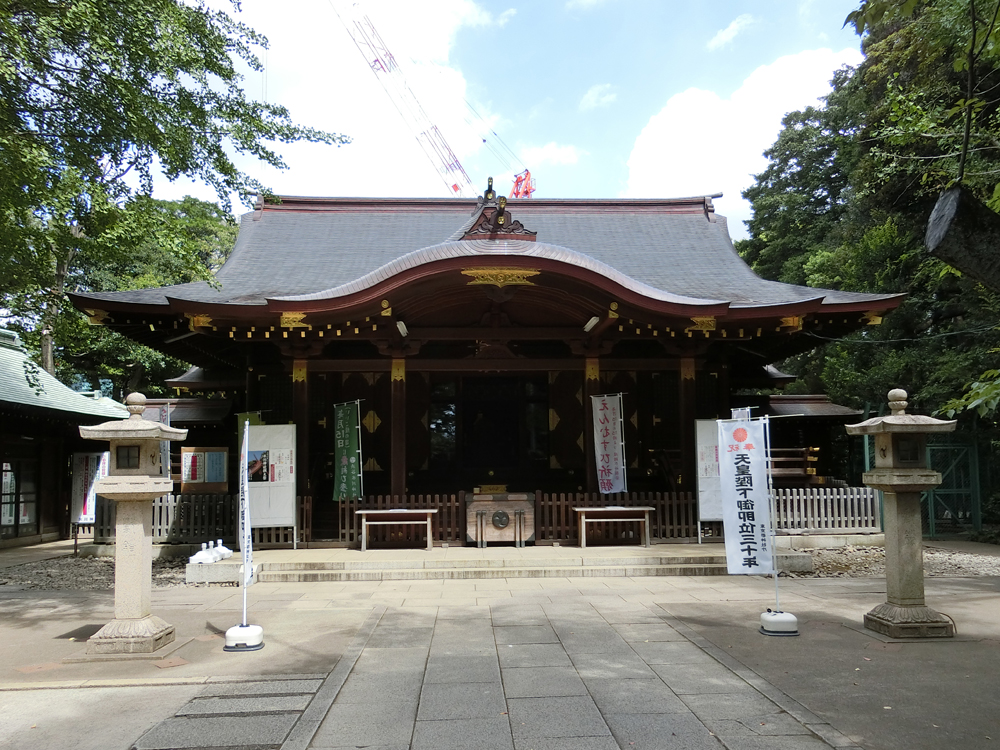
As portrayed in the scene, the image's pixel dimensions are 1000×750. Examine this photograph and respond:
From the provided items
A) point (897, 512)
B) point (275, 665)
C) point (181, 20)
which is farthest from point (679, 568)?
point (181, 20)

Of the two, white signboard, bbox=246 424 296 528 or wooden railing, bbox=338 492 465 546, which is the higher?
white signboard, bbox=246 424 296 528

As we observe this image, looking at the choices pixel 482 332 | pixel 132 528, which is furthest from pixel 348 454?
pixel 132 528

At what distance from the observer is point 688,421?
11.2 metres

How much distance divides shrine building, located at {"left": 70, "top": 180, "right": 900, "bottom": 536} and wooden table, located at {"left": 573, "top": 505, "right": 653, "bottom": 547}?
66 cm

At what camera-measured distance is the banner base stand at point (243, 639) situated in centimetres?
566

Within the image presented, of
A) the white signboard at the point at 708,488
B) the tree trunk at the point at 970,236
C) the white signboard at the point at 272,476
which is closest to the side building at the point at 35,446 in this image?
the white signboard at the point at 272,476

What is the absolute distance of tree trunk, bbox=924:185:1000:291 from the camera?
8.40 ft

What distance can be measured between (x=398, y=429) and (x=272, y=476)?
81.8 inches

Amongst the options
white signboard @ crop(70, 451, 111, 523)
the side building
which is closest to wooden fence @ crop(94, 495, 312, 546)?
white signboard @ crop(70, 451, 111, 523)

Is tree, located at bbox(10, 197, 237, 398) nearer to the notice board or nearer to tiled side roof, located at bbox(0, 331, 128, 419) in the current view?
tiled side roof, located at bbox(0, 331, 128, 419)

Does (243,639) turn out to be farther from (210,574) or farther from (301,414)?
(301,414)

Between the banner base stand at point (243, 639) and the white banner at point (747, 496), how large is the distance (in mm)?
4443

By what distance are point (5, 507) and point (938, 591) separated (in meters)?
16.9

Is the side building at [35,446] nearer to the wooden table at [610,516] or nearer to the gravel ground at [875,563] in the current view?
the wooden table at [610,516]
